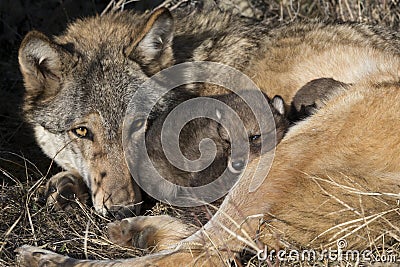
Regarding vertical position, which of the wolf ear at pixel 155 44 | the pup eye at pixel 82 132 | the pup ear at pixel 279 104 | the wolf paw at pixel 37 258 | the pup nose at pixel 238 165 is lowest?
the pup nose at pixel 238 165

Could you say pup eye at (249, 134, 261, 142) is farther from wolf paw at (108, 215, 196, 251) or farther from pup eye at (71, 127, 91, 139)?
pup eye at (71, 127, 91, 139)

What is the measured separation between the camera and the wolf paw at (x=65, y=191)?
4359mm

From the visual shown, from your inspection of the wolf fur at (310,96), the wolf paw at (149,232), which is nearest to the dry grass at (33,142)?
the wolf paw at (149,232)

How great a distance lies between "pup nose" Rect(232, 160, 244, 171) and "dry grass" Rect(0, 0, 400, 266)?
0.58 metres

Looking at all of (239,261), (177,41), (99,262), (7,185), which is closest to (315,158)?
(239,261)

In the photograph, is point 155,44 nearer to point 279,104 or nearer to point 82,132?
point 82,132

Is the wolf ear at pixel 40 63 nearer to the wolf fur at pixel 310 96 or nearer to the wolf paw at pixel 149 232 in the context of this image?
the wolf paw at pixel 149 232

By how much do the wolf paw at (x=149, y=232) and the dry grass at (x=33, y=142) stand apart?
70 millimetres

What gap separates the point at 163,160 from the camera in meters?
4.47

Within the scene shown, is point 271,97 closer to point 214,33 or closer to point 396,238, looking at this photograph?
point 214,33

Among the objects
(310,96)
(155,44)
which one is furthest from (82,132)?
(310,96)

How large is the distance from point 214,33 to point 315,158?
6.52 ft

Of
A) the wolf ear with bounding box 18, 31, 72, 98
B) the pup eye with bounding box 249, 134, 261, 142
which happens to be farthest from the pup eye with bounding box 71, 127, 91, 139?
the pup eye with bounding box 249, 134, 261, 142

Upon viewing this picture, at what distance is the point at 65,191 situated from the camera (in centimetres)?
444
